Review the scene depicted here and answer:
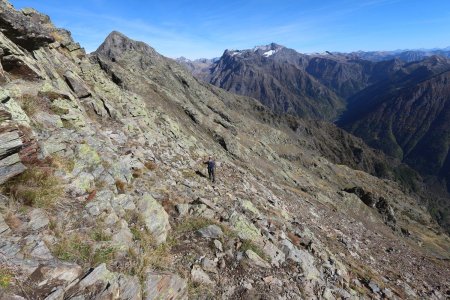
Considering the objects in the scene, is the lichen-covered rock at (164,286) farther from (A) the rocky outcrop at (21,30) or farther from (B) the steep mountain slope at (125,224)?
(A) the rocky outcrop at (21,30)

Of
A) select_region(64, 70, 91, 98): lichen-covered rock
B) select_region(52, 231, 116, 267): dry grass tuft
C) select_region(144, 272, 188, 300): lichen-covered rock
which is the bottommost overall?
select_region(144, 272, 188, 300): lichen-covered rock

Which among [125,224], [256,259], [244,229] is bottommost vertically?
[256,259]

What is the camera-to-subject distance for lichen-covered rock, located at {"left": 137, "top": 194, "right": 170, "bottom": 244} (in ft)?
46.4

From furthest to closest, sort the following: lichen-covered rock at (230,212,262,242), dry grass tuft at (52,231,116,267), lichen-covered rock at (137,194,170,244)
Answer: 1. lichen-covered rock at (230,212,262,242)
2. lichen-covered rock at (137,194,170,244)
3. dry grass tuft at (52,231,116,267)

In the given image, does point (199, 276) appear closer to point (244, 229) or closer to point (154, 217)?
point (154, 217)

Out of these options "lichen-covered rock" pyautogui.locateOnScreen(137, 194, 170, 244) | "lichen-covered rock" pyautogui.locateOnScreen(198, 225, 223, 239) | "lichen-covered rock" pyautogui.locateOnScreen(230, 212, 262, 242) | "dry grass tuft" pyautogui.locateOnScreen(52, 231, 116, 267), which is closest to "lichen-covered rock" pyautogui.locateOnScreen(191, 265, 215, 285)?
"lichen-covered rock" pyautogui.locateOnScreen(137, 194, 170, 244)

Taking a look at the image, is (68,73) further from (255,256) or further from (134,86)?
(134,86)

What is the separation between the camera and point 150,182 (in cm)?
1873

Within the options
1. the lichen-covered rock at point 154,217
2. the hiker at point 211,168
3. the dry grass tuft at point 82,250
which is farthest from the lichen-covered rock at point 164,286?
the hiker at point 211,168

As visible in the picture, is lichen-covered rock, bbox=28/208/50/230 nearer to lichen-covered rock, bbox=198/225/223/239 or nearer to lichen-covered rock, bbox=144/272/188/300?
lichen-covered rock, bbox=144/272/188/300

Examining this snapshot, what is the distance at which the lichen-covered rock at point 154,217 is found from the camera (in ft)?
46.4

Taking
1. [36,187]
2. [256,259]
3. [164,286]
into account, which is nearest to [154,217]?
[164,286]

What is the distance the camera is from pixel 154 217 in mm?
14844

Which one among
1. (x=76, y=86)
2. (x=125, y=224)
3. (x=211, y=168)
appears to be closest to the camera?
(x=125, y=224)
